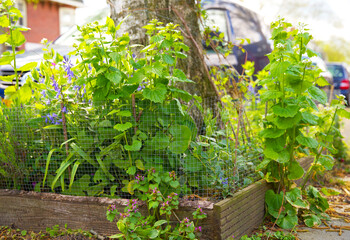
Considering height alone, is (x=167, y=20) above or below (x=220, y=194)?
above

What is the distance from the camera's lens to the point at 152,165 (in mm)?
2471

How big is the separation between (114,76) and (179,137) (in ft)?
1.99

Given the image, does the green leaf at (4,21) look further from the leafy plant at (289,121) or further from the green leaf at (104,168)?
the leafy plant at (289,121)

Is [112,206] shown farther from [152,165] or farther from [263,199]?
[263,199]

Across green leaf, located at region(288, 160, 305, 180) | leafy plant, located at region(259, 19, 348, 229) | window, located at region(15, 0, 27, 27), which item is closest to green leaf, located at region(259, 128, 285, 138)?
leafy plant, located at region(259, 19, 348, 229)

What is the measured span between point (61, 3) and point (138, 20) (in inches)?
824

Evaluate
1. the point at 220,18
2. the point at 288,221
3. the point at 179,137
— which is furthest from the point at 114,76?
the point at 220,18

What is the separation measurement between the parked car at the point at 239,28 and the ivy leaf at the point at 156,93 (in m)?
3.72

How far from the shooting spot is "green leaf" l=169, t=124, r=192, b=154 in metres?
2.45

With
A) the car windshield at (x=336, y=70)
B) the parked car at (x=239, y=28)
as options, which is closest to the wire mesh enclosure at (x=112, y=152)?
the parked car at (x=239, y=28)

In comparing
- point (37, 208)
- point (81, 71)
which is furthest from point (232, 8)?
point (37, 208)

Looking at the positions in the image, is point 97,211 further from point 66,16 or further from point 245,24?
point 66,16

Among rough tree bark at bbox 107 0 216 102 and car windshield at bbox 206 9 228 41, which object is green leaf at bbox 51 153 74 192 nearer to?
rough tree bark at bbox 107 0 216 102

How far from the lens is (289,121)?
2527mm
